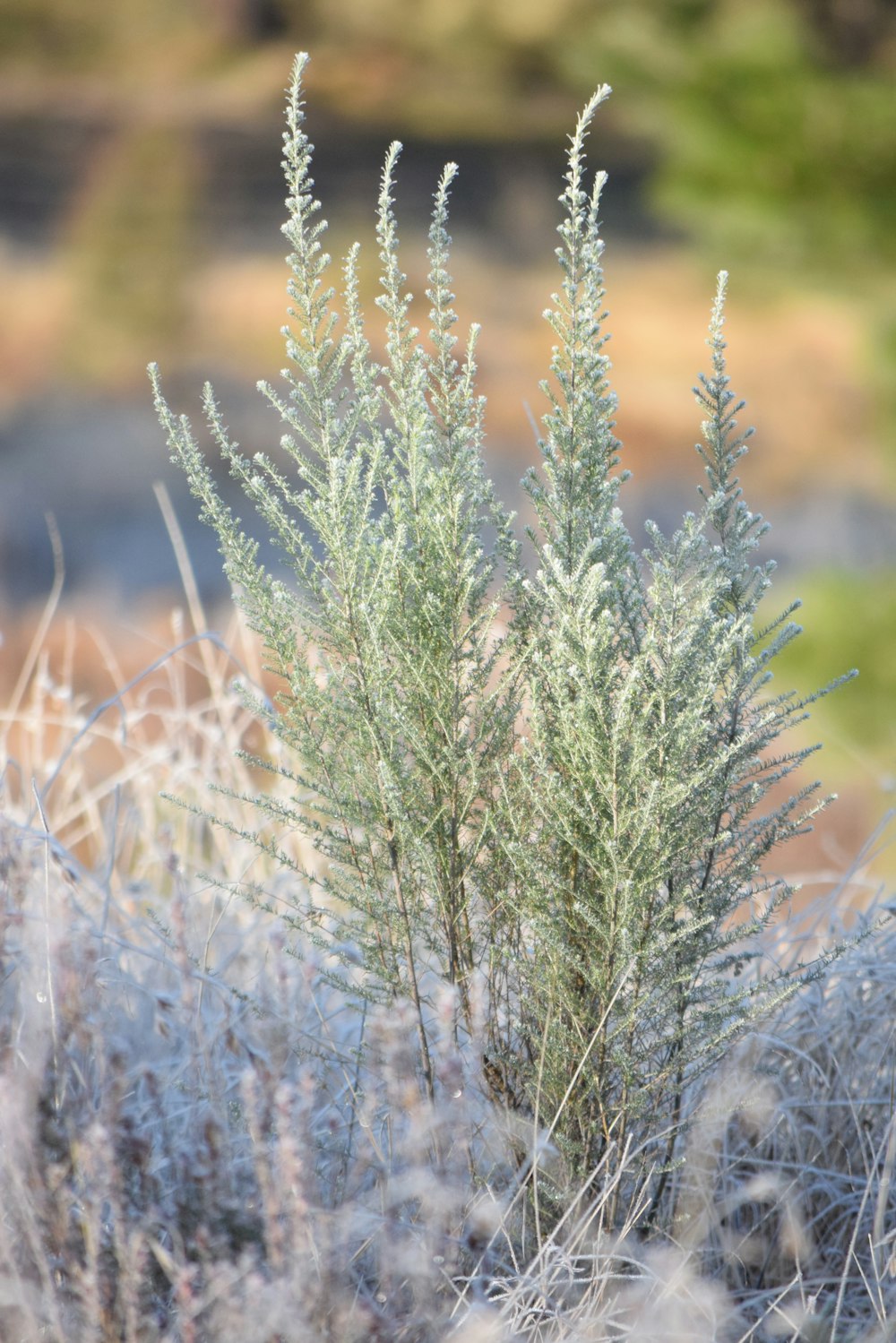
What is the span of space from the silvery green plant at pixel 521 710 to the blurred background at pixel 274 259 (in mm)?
5840

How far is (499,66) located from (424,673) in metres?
7.27

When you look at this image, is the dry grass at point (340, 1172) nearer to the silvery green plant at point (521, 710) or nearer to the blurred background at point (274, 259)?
the silvery green plant at point (521, 710)

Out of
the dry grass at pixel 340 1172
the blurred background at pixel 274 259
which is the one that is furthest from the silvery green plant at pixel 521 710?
the blurred background at pixel 274 259

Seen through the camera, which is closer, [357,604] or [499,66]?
[357,604]

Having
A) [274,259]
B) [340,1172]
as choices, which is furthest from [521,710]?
[274,259]

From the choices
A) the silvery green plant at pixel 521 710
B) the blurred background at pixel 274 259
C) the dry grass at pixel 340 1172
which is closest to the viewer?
the dry grass at pixel 340 1172

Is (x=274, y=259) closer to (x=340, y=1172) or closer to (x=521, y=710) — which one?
(x=521, y=710)

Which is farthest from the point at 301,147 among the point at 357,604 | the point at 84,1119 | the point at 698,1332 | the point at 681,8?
the point at 681,8

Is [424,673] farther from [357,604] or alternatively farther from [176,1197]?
[176,1197]

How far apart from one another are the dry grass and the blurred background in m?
5.70

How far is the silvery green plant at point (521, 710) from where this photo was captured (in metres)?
0.91

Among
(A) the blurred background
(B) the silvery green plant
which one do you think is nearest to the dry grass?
(B) the silvery green plant

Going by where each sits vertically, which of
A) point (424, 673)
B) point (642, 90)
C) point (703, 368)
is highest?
point (703, 368)

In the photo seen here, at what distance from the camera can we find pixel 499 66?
Answer: 736cm
